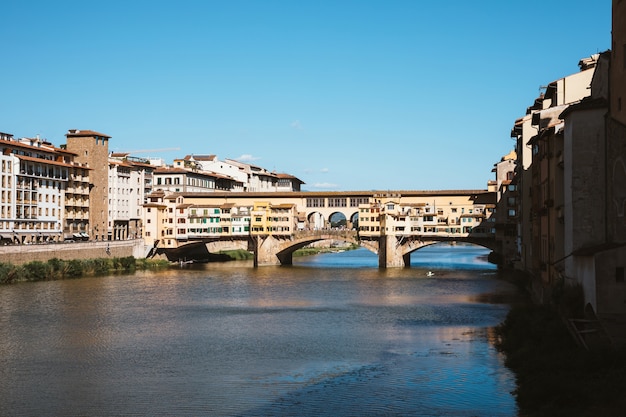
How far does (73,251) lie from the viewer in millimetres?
58469

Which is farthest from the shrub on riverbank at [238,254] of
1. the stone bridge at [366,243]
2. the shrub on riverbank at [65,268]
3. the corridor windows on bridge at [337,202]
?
the shrub on riverbank at [65,268]

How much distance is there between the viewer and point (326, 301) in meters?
40.9

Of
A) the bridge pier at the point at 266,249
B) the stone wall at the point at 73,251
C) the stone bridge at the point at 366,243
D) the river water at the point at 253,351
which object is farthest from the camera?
the bridge pier at the point at 266,249

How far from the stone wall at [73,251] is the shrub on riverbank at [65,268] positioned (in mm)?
999

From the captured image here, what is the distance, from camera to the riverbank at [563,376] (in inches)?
659

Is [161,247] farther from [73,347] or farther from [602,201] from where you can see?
[602,201]

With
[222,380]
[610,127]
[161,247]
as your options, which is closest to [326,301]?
[222,380]

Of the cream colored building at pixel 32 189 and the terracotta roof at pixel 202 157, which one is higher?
the terracotta roof at pixel 202 157

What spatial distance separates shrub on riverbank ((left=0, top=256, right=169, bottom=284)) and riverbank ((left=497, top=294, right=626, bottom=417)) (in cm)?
3464

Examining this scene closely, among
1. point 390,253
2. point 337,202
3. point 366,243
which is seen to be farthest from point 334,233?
point 337,202

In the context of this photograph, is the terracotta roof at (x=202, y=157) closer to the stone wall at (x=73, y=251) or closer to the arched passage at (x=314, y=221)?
the arched passage at (x=314, y=221)

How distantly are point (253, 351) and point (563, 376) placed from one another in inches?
434

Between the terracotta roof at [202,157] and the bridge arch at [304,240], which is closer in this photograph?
the bridge arch at [304,240]

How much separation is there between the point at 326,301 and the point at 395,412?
2219 centimetres
